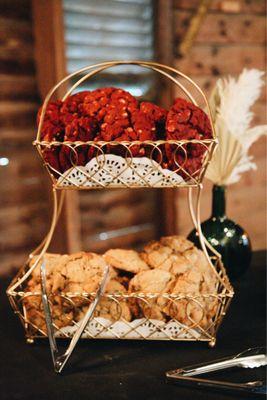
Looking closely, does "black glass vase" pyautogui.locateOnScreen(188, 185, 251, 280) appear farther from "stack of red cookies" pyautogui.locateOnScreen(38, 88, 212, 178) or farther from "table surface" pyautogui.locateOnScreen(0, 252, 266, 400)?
"stack of red cookies" pyautogui.locateOnScreen(38, 88, 212, 178)

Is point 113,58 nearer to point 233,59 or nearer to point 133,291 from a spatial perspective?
point 233,59

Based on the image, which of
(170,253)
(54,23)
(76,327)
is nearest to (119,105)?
(170,253)

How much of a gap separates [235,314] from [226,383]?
33 cm

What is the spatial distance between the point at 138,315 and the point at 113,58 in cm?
202

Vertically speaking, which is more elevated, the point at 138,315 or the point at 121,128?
the point at 121,128

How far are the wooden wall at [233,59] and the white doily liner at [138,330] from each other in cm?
199

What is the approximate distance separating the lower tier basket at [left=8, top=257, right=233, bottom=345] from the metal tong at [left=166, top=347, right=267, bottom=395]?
0.30 ft

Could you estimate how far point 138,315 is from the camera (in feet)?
3.08

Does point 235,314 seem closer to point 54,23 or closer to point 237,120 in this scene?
point 237,120

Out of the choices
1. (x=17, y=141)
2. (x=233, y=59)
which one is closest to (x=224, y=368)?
(x=17, y=141)

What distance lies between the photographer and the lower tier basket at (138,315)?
3.01 feet

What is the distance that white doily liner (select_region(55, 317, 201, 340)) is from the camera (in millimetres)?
924

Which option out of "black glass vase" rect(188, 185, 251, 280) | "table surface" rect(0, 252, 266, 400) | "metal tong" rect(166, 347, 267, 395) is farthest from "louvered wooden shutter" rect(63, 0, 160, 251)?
"metal tong" rect(166, 347, 267, 395)

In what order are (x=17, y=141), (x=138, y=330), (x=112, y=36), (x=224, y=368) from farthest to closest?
(x=112, y=36) < (x=17, y=141) < (x=138, y=330) < (x=224, y=368)
